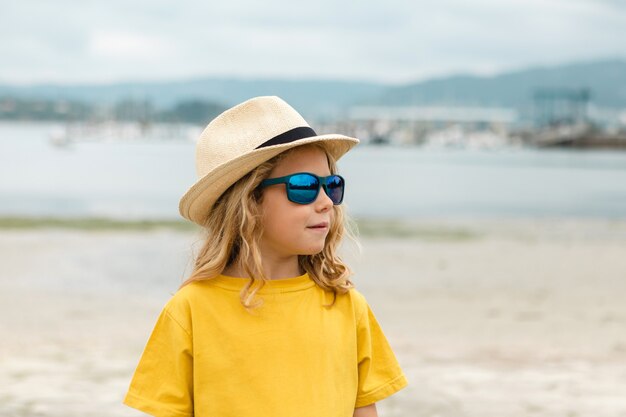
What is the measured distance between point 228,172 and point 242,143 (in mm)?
90

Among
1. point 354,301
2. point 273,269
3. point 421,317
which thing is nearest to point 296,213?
point 273,269

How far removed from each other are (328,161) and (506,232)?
64.8 ft

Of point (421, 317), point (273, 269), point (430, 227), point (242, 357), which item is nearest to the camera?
point (242, 357)

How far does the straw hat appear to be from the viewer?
7.98 feet

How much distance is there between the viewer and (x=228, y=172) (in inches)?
96.7

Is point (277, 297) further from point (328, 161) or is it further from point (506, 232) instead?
point (506, 232)

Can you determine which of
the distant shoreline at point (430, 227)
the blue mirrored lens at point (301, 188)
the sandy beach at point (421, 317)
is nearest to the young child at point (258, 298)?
the blue mirrored lens at point (301, 188)

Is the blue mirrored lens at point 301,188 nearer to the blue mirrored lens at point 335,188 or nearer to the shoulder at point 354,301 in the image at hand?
the blue mirrored lens at point 335,188

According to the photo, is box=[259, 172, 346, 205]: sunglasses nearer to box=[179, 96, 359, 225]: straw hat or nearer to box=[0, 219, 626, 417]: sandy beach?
box=[179, 96, 359, 225]: straw hat

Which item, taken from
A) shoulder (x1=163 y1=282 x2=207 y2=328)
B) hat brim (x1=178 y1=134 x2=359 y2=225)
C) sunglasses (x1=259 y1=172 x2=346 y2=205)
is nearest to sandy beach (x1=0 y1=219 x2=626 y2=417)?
hat brim (x1=178 y1=134 x2=359 y2=225)

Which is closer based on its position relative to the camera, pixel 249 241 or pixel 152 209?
pixel 249 241

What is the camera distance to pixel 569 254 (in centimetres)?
1669

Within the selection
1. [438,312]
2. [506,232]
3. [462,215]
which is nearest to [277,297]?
[438,312]

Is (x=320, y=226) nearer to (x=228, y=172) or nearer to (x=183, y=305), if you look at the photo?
(x=228, y=172)
